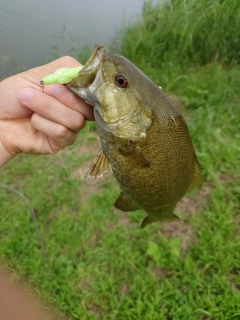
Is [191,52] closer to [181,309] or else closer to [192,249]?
[192,249]

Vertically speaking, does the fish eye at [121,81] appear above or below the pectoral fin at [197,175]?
above

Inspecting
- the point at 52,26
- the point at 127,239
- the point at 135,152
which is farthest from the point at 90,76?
the point at 52,26

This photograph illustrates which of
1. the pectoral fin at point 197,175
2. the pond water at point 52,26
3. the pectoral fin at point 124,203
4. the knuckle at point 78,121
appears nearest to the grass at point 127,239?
the pectoral fin at point 124,203

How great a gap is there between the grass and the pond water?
7.43 ft

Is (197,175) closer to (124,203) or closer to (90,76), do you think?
(124,203)

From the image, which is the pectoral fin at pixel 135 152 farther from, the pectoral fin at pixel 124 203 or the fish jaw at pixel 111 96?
the pectoral fin at pixel 124 203

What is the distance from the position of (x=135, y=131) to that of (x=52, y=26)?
5.29 meters

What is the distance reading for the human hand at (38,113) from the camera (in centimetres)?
166

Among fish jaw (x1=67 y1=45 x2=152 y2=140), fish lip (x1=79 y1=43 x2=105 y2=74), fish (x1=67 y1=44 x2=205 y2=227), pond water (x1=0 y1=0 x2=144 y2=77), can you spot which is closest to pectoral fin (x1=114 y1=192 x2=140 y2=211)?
fish (x1=67 y1=44 x2=205 y2=227)

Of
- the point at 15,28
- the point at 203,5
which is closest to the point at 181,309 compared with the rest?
the point at 203,5

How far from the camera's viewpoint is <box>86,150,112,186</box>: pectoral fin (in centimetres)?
173

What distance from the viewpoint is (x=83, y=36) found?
600 cm

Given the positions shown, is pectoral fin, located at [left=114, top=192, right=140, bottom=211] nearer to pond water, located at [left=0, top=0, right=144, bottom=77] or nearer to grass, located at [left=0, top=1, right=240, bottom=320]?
grass, located at [left=0, top=1, right=240, bottom=320]

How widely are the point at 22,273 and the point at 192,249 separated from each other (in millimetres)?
1308
